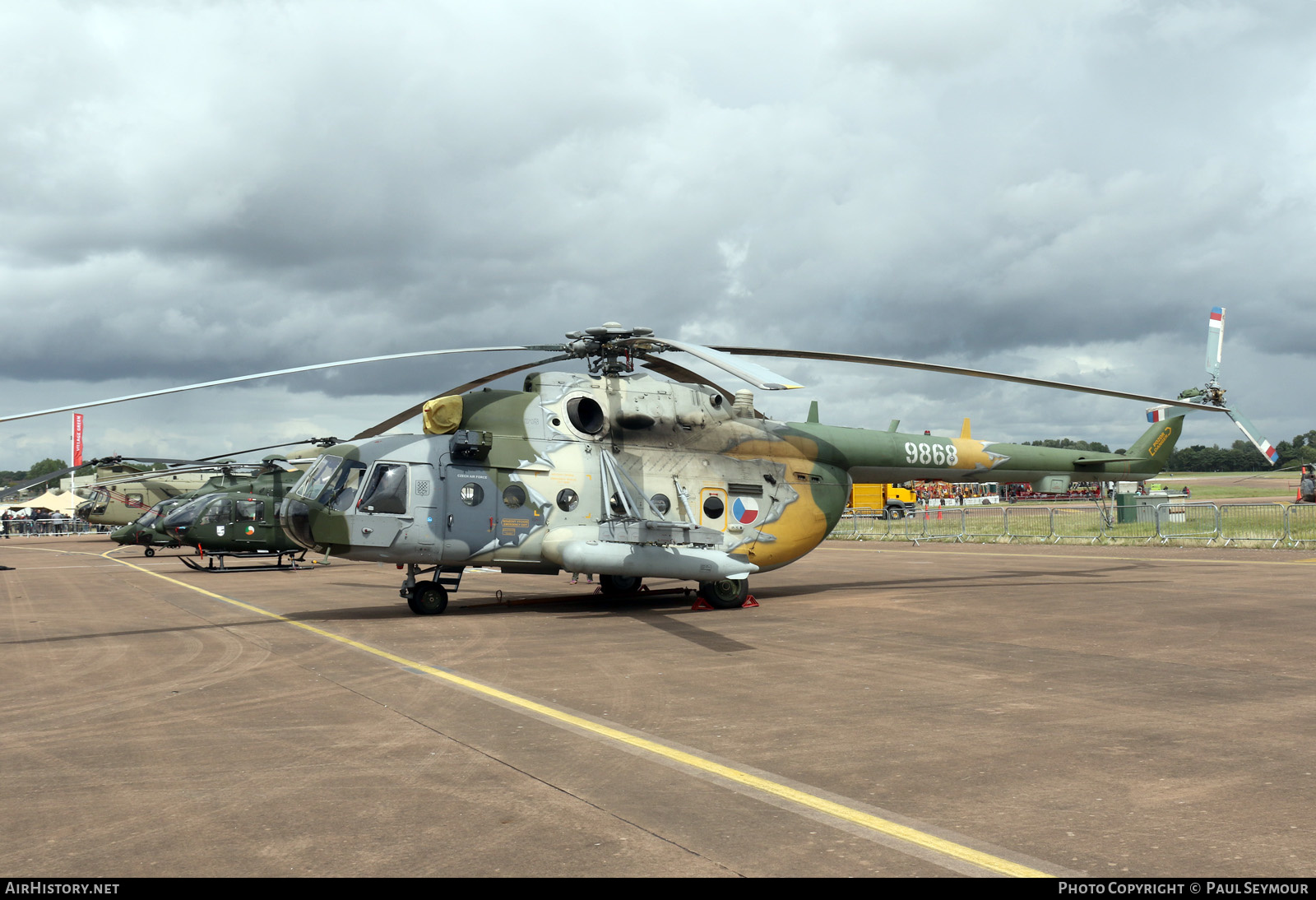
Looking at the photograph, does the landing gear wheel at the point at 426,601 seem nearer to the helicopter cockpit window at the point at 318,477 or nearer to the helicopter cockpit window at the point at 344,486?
the helicopter cockpit window at the point at 344,486

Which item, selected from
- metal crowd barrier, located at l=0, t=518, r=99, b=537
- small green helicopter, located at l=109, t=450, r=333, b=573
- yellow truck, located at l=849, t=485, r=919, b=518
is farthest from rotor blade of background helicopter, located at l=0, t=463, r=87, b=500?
metal crowd barrier, located at l=0, t=518, r=99, b=537

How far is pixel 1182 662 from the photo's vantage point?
392 inches

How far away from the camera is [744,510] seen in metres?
17.1

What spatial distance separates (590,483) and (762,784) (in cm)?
1031

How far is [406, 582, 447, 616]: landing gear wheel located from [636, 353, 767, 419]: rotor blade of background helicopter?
5.34 meters

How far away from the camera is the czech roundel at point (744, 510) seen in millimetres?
16984

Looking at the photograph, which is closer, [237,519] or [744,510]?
[744,510]

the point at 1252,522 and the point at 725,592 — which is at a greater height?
the point at 1252,522

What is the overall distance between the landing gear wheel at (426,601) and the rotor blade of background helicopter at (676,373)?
5338 millimetres

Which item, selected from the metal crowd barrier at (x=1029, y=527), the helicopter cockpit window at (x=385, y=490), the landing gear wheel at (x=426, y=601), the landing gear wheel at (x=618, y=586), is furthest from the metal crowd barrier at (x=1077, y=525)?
the helicopter cockpit window at (x=385, y=490)

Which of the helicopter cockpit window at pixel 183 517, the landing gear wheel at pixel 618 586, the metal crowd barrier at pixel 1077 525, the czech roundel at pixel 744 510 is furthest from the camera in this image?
the metal crowd barrier at pixel 1077 525

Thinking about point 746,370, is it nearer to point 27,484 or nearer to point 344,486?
point 344,486

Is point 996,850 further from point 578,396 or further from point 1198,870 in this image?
point 578,396

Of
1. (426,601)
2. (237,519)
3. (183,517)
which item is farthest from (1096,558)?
(183,517)
